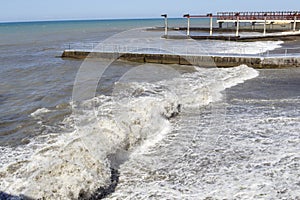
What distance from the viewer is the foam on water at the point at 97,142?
5426mm

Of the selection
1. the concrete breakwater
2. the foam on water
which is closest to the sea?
the foam on water

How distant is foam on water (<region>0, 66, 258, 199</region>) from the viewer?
543cm

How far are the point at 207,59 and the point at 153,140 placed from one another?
43.5 ft

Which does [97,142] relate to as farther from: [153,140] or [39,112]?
[39,112]

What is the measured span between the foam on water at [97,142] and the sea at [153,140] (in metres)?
0.02

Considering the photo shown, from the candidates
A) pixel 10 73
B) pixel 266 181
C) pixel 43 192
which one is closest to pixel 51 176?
pixel 43 192

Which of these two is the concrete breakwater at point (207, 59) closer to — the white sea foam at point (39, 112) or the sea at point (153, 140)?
the sea at point (153, 140)

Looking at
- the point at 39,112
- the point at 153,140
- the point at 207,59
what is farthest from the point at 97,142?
the point at 207,59

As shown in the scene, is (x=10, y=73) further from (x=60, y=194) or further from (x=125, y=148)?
(x=60, y=194)

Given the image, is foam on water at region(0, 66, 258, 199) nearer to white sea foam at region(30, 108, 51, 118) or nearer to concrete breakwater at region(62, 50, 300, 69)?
white sea foam at region(30, 108, 51, 118)

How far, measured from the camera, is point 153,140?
794 centimetres

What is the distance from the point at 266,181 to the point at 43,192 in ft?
12.6

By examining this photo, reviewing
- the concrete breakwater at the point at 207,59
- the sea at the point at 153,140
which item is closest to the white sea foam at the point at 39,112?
the sea at the point at 153,140

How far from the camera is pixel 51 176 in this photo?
Result: 5.48 m
